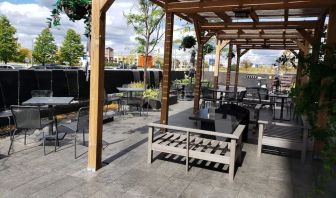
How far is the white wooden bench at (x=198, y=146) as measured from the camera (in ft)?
13.0

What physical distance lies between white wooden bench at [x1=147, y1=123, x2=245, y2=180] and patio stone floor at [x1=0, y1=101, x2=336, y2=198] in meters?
0.26

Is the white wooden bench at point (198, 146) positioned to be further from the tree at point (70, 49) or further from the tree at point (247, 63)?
the tree at point (70, 49)

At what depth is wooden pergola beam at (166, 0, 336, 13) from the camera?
16.6ft

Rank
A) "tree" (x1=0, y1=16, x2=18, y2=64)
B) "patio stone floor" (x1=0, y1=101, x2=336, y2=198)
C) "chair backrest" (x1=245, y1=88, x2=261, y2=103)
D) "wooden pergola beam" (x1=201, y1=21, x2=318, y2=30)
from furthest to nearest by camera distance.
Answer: "tree" (x1=0, y1=16, x2=18, y2=64) → "chair backrest" (x1=245, y1=88, x2=261, y2=103) → "wooden pergola beam" (x1=201, y1=21, x2=318, y2=30) → "patio stone floor" (x1=0, y1=101, x2=336, y2=198)

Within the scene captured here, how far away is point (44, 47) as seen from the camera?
42.0 metres

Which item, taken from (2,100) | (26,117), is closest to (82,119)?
(26,117)

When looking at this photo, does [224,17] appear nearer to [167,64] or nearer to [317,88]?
[167,64]

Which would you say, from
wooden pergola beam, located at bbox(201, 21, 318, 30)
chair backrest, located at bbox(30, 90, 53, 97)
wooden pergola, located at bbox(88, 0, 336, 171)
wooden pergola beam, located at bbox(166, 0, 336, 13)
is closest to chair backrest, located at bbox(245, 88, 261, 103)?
wooden pergola, located at bbox(88, 0, 336, 171)

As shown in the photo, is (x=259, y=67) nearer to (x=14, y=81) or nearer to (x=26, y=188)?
(x=14, y=81)

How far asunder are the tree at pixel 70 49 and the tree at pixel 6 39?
34.7 feet

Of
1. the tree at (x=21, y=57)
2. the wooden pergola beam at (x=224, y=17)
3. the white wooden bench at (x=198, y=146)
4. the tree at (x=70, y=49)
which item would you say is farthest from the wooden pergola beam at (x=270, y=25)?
the tree at (x=70, y=49)

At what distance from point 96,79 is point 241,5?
3145 millimetres

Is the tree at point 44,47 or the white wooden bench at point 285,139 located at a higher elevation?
the tree at point 44,47

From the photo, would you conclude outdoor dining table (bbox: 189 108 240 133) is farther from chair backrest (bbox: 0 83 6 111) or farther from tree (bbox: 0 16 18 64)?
tree (bbox: 0 16 18 64)
